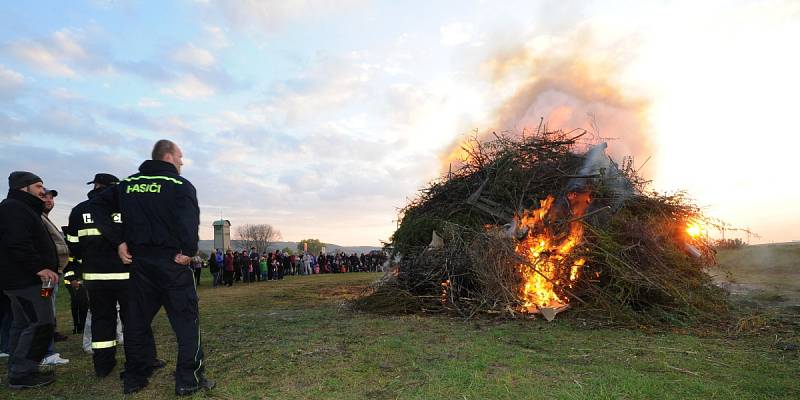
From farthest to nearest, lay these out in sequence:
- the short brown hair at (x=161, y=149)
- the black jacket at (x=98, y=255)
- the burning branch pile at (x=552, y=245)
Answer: the burning branch pile at (x=552, y=245), the black jacket at (x=98, y=255), the short brown hair at (x=161, y=149)

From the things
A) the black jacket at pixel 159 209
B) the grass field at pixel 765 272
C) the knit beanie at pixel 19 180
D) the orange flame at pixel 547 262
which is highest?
the knit beanie at pixel 19 180

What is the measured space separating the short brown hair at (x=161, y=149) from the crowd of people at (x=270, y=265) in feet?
14.7

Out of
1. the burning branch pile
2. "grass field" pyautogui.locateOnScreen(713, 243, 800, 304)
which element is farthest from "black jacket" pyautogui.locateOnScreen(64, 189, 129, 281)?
"grass field" pyautogui.locateOnScreen(713, 243, 800, 304)

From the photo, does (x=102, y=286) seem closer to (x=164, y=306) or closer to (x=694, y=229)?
(x=164, y=306)

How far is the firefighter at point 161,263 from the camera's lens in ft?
11.8

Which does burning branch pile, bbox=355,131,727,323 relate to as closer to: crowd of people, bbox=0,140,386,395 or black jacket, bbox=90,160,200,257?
crowd of people, bbox=0,140,386,395

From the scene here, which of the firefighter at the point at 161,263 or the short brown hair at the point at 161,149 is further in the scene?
the short brown hair at the point at 161,149

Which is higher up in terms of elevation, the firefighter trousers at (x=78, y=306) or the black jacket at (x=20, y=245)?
the black jacket at (x=20, y=245)

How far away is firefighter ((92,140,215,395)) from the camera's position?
3.61 m

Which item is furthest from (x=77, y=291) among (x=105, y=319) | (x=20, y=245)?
(x=105, y=319)

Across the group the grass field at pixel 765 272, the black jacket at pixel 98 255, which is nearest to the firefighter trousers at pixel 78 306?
the black jacket at pixel 98 255

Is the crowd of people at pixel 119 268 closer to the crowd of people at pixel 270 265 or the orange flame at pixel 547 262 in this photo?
the crowd of people at pixel 270 265

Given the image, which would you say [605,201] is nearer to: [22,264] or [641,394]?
[641,394]

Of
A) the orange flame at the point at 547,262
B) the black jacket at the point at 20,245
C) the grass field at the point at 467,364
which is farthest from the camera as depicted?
the orange flame at the point at 547,262
